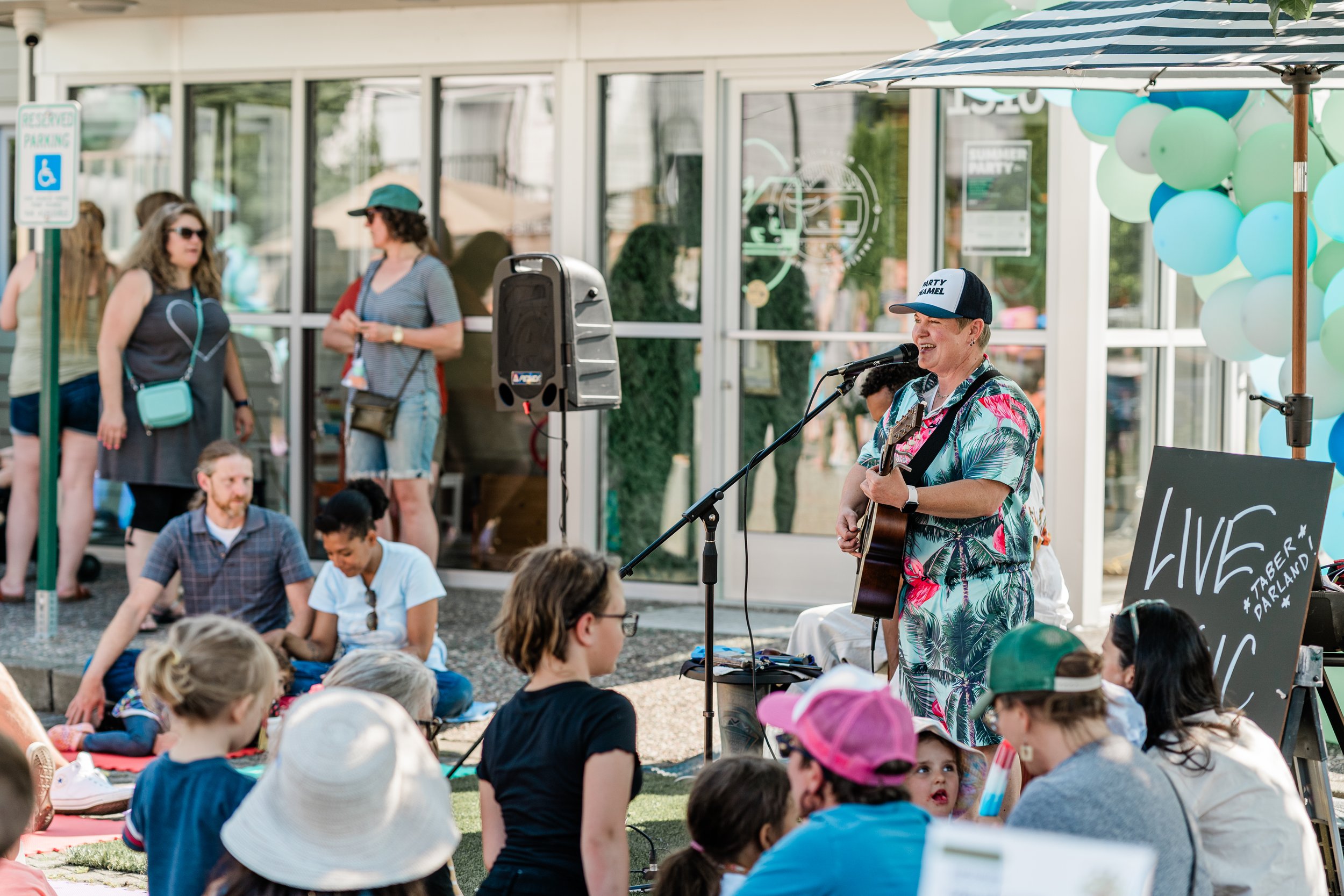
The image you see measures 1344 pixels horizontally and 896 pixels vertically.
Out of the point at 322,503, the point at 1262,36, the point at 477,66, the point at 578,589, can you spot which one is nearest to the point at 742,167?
the point at 477,66

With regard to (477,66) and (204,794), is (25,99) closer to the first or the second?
(477,66)

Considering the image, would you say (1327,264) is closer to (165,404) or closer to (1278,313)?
(1278,313)

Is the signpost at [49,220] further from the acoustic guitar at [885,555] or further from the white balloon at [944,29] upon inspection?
the acoustic guitar at [885,555]

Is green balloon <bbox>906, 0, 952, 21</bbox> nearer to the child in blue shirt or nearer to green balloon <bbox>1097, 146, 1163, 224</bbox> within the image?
green balloon <bbox>1097, 146, 1163, 224</bbox>

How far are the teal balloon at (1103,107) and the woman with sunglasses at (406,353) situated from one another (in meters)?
3.08

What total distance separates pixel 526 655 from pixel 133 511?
4717 millimetres

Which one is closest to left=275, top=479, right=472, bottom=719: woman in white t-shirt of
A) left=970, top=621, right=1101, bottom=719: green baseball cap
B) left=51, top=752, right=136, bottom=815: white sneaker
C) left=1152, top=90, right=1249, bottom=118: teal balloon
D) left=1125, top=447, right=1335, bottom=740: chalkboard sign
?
left=51, top=752, right=136, bottom=815: white sneaker

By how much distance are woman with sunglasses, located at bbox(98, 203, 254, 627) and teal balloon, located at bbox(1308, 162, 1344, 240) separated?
4738 millimetres

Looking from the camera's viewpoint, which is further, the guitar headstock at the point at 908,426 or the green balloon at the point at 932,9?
the green balloon at the point at 932,9

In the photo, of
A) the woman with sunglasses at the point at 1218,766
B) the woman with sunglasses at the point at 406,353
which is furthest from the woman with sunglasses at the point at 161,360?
the woman with sunglasses at the point at 1218,766

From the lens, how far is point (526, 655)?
3.02 meters

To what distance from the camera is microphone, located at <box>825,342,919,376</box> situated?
4445mm

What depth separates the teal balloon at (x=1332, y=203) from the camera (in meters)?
4.60

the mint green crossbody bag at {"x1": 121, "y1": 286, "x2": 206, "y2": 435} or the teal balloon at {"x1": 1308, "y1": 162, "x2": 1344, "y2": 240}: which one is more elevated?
the teal balloon at {"x1": 1308, "y1": 162, "x2": 1344, "y2": 240}
